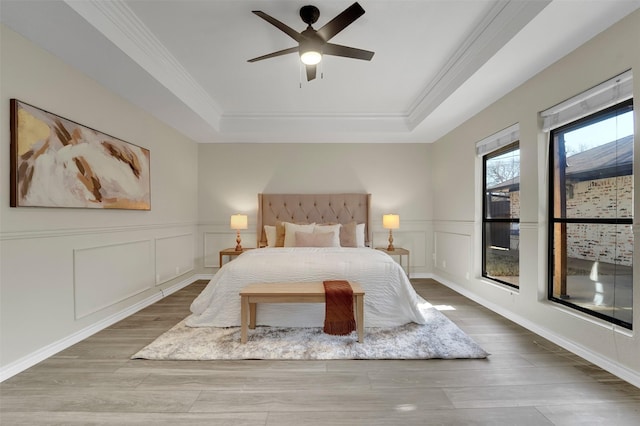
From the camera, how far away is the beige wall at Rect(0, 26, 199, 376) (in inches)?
81.8

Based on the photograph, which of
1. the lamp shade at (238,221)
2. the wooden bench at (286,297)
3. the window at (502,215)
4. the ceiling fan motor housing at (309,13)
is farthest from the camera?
the lamp shade at (238,221)

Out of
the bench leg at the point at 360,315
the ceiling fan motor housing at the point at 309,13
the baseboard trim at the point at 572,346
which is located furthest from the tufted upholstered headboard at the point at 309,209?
the ceiling fan motor housing at the point at 309,13

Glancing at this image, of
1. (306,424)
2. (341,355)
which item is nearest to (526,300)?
(341,355)

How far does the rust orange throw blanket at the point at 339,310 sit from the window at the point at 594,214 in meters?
1.97

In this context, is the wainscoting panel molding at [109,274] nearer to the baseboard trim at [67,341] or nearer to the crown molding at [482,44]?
the baseboard trim at [67,341]

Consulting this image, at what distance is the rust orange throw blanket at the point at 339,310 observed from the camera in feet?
8.25

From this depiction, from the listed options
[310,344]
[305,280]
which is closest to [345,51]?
[305,280]

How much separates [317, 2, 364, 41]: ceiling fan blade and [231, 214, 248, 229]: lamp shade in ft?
10.4

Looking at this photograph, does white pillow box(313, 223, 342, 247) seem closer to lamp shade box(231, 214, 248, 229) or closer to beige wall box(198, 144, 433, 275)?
beige wall box(198, 144, 433, 275)

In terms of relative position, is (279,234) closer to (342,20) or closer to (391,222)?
(391,222)

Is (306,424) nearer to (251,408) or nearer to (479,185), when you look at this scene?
(251,408)

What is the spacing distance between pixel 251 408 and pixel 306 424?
14.2 inches

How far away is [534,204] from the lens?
2.84 m

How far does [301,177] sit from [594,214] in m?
3.86
